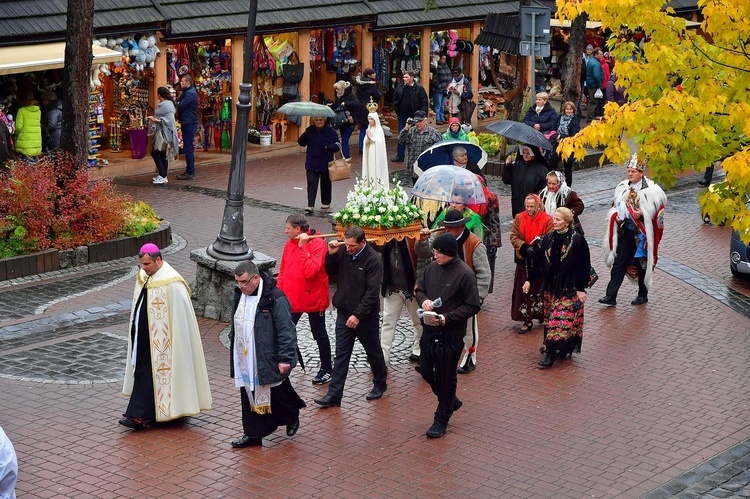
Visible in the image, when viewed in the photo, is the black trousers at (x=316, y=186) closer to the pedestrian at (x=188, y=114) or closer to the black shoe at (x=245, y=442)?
the pedestrian at (x=188, y=114)

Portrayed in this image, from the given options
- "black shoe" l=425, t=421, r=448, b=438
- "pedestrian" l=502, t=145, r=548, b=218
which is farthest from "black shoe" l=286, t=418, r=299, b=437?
"pedestrian" l=502, t=145, r=548, b=218

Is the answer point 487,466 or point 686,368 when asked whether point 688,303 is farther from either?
point 487,466

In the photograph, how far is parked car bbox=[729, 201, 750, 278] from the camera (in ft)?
54.9

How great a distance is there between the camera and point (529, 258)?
13.6 m

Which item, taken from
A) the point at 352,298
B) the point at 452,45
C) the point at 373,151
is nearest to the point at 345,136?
the point at 373,151

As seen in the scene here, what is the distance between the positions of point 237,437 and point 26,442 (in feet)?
5.73

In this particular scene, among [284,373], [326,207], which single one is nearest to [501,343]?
[284,373]

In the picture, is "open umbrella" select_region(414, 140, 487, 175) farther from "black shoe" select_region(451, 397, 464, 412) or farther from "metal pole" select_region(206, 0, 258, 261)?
"black shoe" select_region(451, 397, 464, 412)

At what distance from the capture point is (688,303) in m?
15.8

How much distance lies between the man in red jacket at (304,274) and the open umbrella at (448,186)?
6.10 ft

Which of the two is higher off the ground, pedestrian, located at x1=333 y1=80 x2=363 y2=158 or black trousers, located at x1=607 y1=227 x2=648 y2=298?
pedestrian, located at x1=333 y1=80 x2=363 y2=158

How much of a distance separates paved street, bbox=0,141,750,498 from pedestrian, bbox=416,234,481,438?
0.48 m

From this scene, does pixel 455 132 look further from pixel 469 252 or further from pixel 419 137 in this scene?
pixel 469 252

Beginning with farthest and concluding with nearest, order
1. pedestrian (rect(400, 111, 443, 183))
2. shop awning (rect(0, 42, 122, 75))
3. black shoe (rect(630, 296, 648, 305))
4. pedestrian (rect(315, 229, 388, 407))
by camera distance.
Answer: pedestrian (rect(400, 111, 443, 183)), shop awning (rect(0, 42, 122, 75)), black shoe (rect(630, 296, 648, 305)), pedestrian (rect(315, 229, 388, 407))
